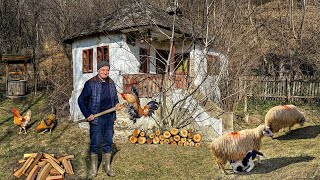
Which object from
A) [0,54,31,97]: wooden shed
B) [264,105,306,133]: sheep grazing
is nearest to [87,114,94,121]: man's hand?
[264,105,306,133]: sheep grazing

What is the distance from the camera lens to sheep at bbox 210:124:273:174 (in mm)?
6145

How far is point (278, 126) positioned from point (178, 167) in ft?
14.2

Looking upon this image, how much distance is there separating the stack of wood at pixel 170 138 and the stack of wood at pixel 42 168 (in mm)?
2943

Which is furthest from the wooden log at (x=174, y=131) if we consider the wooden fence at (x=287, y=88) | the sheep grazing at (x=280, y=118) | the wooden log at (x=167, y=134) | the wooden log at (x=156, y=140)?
the wooden fence at (x=287, y=88)

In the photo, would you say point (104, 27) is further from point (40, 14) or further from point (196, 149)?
point (40, 14)

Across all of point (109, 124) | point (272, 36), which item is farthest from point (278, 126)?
point (272, 36)

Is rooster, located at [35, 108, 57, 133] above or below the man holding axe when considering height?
below

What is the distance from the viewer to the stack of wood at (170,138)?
9.45 meters

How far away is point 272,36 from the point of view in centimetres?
2083

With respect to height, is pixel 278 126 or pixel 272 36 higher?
pixel 272 36

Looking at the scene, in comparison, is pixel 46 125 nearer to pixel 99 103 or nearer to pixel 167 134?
pixel 167 134

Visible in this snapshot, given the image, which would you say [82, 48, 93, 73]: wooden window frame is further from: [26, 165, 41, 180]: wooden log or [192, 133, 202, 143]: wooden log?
[26, 165, 41, 180]: wooden log

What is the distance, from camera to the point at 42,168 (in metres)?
6.50

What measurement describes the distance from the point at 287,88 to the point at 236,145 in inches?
471
